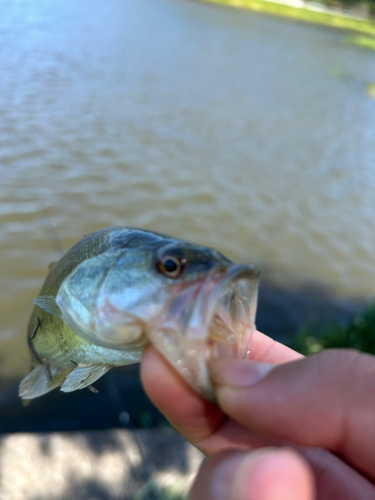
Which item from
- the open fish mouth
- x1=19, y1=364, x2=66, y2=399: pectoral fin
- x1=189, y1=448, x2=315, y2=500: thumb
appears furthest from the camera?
x1=19, y1=364, x2=66, y2=399: pectoral fin

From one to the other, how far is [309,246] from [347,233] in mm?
1056

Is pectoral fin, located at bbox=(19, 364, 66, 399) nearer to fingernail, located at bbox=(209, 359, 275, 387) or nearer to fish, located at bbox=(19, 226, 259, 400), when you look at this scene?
fish, located at bbox=(19, 226, 259, 400)

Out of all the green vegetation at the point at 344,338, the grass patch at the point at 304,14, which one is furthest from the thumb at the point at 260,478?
the grass patch at the point at 304,14

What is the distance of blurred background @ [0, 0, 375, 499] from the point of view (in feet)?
14.4

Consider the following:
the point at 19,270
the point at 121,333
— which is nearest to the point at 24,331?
the point at 19,270

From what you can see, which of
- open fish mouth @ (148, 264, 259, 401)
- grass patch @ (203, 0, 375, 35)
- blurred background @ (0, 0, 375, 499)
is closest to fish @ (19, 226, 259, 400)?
open fish mouth @ (148, 264, 259, 401)

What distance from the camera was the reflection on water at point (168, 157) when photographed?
552 centimetres

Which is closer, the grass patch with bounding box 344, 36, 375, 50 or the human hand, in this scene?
the human hand

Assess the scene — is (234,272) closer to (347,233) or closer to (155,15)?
(347,233)

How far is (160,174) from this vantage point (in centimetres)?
688

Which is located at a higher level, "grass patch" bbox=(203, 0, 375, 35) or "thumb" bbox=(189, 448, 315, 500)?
"grass patch" bbox=(203, 0, 375, 35)

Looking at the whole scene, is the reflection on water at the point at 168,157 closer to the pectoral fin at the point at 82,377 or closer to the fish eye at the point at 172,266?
the pectoral fin at the point at 82,377

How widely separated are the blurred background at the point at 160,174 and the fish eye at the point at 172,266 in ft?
8.63

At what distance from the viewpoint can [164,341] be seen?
4.16ft
